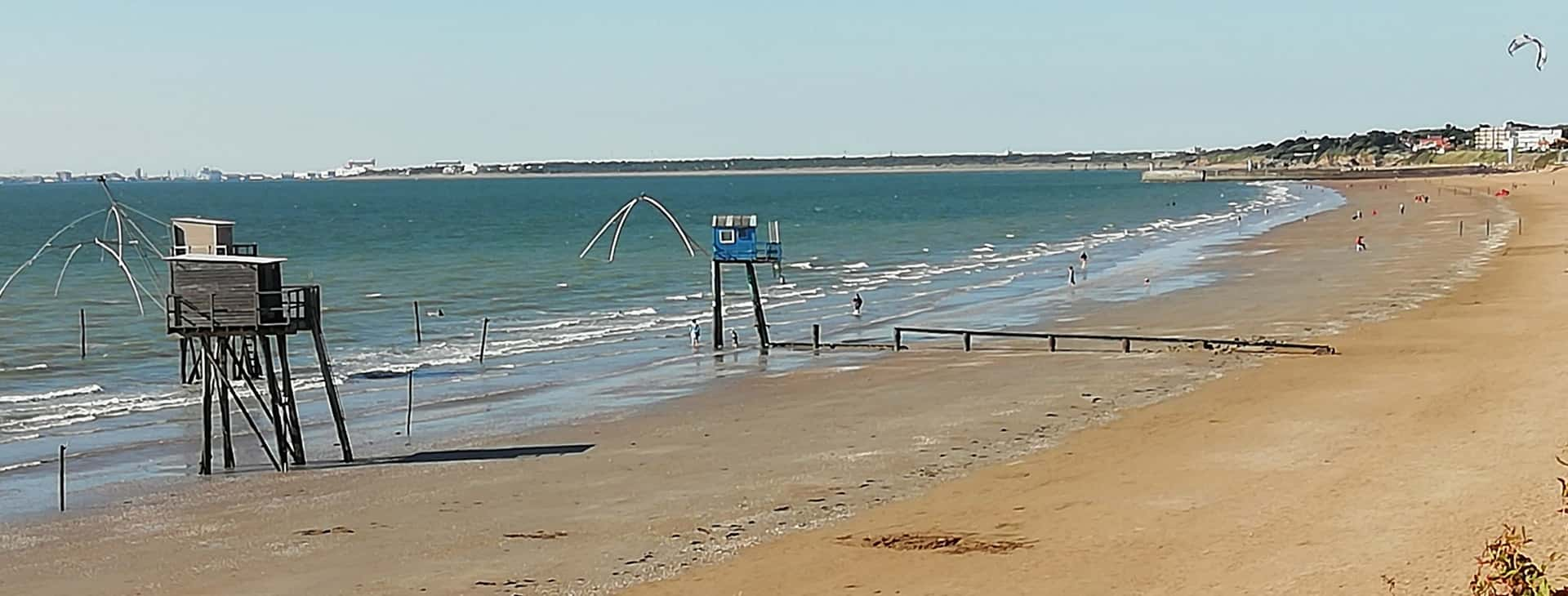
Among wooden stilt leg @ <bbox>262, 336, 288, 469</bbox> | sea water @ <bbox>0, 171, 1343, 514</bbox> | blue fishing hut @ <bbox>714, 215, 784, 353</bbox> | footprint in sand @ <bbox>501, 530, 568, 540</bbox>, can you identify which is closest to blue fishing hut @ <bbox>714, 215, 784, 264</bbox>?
blue fishing hut @ <bbox>714, 215, 784, 353</bbox>

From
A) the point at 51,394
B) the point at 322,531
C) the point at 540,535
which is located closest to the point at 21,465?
the point at 322,531

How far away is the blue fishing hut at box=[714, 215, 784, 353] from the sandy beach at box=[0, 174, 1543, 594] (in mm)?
6773

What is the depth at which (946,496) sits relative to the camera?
20047mm

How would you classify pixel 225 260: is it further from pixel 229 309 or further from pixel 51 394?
pixel 51 394

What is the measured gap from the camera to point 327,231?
386ft

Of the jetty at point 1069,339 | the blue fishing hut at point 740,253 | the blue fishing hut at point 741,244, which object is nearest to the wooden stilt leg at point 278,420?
the jetty at point 1069,339

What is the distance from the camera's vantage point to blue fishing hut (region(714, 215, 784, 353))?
4069 centimetres

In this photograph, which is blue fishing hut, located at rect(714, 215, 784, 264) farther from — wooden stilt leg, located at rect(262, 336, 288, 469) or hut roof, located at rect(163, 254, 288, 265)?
hut roof, located at rect(163, 254, 288, 265)

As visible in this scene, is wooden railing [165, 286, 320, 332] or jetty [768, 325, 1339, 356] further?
jetty [768, 325, 1339, 356]

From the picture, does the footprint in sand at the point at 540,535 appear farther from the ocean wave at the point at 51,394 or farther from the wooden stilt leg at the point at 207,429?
the ocean wave at the point at 51,394

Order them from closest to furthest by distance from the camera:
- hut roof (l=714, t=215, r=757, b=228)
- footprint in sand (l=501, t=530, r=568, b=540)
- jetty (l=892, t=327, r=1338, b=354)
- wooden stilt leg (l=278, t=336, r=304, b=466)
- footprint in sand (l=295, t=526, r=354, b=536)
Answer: footprint in sand (l=501, t=530, r=568, b=540) < footprint in sand (l=295, t=526, r=354, b=536) < wooden stilt leg (l=278, t=336, r=304, b=466) < jetty (l=892, t=327, r=1338, b=354) < hut roof (l=714, t=215, r=757, b=228)

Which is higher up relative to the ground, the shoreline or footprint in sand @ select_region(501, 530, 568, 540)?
the shoreline

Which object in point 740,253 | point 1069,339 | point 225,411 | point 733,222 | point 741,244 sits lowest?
point 1069,339

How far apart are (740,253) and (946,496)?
858 inches
